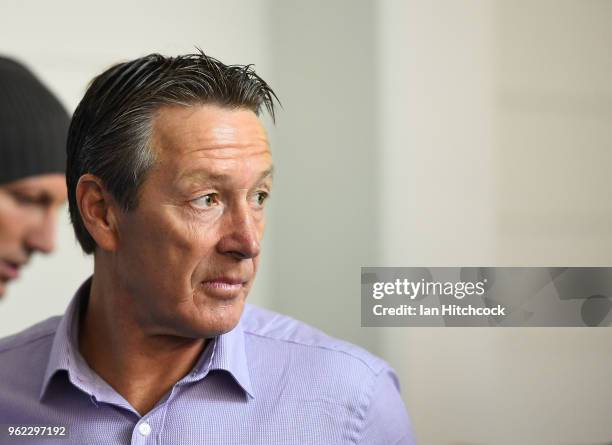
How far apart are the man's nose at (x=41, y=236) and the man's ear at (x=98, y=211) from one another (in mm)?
512

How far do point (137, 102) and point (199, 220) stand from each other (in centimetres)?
22

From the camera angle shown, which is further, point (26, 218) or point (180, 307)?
point (26, 218)

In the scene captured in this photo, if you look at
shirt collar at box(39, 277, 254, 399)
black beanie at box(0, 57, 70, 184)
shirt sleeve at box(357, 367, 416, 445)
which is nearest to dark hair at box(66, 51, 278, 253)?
shirt collar at box(39, 277, 254, 399)

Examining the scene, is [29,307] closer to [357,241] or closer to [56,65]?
[56,65]

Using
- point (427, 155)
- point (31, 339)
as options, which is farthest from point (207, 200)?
point (427, 155)

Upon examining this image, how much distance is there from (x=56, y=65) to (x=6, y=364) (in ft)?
2.41

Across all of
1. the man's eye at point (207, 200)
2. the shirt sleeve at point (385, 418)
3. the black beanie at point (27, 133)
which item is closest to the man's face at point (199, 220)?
the man's eye at point (207, 200)

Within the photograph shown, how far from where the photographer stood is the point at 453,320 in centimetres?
165

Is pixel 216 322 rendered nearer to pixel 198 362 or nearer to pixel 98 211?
pixel 198 362

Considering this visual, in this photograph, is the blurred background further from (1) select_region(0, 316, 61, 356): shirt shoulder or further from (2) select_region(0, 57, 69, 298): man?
(1) select_region(0, 316, 61, 356): shirt shoulder

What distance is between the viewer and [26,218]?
1.79m

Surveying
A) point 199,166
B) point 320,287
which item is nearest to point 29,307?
point 320,287

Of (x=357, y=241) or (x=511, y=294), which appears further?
(x=357, y=241)

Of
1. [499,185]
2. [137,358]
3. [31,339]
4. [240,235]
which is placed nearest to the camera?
[240,235]
